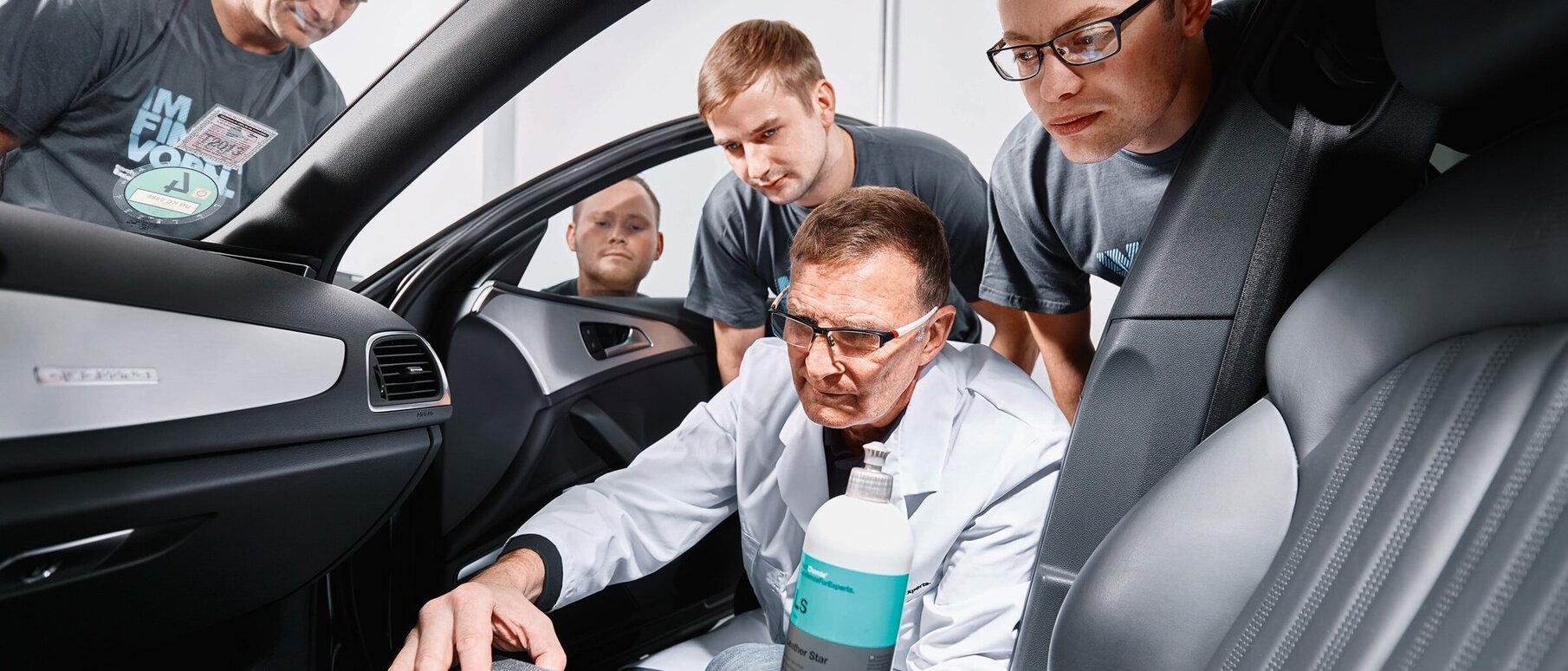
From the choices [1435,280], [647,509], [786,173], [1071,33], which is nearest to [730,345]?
[786,173]

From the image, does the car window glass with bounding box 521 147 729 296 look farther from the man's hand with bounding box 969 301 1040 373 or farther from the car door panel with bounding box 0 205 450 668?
the car door panel with bounding box 0 205 450 668

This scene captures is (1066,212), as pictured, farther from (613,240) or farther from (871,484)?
(613,240)

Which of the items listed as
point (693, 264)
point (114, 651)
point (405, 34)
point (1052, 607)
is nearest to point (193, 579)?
point (114, 651)

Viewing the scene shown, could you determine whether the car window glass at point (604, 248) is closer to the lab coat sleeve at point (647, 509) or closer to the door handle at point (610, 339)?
the door handle at point (610, 339)

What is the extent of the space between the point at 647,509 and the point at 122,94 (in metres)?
0.91

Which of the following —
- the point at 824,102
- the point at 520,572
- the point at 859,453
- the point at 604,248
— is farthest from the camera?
the point at 604,248

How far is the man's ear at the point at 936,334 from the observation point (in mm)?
1410

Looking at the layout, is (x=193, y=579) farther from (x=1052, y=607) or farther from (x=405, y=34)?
(x=405, y=34)

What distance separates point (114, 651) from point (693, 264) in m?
1.54

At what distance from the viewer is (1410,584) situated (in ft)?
2.05

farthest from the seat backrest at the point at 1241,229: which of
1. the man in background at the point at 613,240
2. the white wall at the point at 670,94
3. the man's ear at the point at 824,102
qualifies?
the man in background at the point at 613,240

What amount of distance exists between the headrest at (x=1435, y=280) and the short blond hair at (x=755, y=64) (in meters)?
1.33

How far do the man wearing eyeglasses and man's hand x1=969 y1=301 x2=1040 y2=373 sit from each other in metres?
0.47

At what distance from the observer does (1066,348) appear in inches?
73.8
